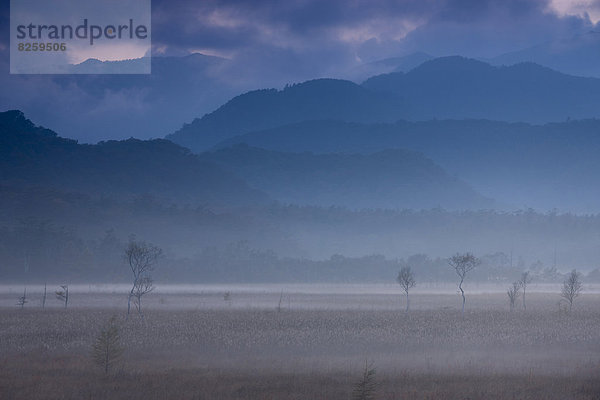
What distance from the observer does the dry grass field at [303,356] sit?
28406 millimetres

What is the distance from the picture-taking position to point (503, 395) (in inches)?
1093

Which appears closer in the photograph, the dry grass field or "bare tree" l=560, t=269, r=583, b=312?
the dry grass field

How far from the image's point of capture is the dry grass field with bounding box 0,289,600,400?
28.4m

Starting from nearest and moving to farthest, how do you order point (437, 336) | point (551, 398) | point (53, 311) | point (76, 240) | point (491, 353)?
point (551, 398) < point (491, 353) < point (437, 336) < point (53, 311) < point (76, 240)

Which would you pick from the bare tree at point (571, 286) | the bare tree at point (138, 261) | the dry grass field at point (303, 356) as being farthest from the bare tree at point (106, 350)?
the bare tree at point (571, 286)

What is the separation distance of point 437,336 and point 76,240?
13643cm

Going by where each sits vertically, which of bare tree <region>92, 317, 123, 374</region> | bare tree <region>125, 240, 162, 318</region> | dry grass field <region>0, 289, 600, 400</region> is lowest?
dry grass field <region>0, 289, 600, 400</region>

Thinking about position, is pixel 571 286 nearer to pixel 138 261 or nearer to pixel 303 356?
pixel 303 356

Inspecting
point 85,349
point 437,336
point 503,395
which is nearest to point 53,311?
point 85,349

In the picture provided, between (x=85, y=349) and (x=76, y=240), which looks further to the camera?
(x=76, y=240)

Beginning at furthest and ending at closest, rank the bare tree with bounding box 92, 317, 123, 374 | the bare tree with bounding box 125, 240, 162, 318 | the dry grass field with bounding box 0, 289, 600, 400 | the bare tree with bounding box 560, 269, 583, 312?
the bare tree with bounding box 560, 269, 583, 312, the bare tree with bounding box 125, 240, 162, 318, the bare tree with bounding box 92, 317, 123, 374, the dry grass field with bounding box 0, 289, 600, 400

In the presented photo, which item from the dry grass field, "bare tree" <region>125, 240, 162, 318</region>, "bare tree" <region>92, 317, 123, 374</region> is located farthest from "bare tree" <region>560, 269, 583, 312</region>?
"bare tree" <region>92, 317, 123, 374</region>

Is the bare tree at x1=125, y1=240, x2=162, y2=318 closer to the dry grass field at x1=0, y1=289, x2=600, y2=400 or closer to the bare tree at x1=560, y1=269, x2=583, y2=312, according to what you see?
the dry grass field at x1=0, y1=289, x2=600, y2=400

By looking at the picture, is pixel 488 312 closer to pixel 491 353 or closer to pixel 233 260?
pixel 491 353
